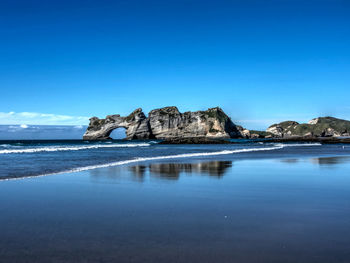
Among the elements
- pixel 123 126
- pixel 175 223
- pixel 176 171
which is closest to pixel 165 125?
pixel 123 126

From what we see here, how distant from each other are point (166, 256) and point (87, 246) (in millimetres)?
1145

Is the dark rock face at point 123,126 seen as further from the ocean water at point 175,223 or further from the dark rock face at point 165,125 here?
the ocean water at point 175,223

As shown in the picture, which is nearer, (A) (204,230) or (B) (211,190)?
(A) (204,230)

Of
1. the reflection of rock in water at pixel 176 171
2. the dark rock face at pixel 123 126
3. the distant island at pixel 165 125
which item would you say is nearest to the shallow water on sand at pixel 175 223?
the reflection of rock in water at pixel 176 171

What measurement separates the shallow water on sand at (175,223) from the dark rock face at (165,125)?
4998 inches

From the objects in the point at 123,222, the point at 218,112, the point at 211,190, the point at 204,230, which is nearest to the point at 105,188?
the point at 211,190

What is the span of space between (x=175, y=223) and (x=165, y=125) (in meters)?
141

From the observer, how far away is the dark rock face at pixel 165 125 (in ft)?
448

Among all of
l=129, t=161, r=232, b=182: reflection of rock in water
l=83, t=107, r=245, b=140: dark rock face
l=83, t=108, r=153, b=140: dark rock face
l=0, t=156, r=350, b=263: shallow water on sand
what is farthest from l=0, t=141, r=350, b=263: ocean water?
l=83, t=107, r=245, b=140: dark rock face

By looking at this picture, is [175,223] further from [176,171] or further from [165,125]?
[165,125]

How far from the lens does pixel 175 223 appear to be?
5371 mm

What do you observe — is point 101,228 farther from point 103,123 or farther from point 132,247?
point 103,123

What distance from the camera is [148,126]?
143000 millimetres

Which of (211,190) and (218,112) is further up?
(218,112)
